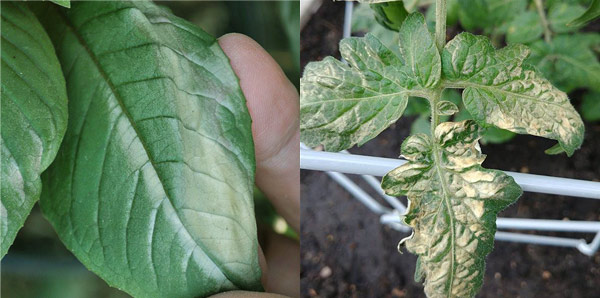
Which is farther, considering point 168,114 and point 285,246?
point 285,246

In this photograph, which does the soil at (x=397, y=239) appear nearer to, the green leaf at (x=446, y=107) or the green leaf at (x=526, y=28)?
the green leaf at (x=526, y=28)

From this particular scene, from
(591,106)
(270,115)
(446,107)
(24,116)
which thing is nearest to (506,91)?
(446,107)

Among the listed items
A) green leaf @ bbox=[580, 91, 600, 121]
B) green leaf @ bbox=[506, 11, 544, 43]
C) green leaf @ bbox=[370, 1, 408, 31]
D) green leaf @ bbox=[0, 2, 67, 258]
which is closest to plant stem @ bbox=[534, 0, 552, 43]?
green leaf @ bbox=[506, 11, 544, 43]

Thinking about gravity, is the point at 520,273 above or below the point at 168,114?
below

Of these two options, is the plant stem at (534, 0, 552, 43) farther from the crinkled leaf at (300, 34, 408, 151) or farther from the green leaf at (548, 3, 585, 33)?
the crinkled leaf at (300, 34, 408, 151)

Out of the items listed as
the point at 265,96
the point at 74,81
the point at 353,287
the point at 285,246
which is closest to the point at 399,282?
the point at 353,287

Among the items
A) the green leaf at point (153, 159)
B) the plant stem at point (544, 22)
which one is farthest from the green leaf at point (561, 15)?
the green leaf at point (153, 159)

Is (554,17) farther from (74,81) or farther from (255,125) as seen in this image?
(74,81)
